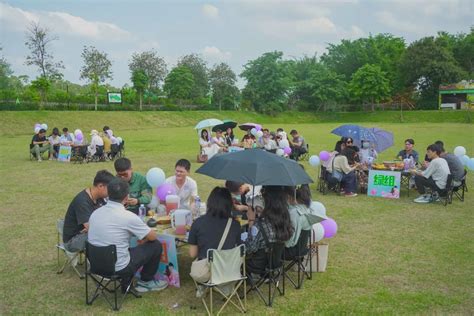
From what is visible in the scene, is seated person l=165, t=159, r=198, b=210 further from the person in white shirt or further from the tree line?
the tree line

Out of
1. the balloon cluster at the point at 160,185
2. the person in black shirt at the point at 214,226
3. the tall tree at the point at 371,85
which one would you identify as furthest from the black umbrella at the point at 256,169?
the tall tree at the point at 371,85

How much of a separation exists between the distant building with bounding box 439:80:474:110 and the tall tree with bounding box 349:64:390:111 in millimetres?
7158

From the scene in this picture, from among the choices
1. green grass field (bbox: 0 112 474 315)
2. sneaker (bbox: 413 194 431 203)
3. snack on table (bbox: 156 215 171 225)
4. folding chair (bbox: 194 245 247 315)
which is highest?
snack on table (bbox: 156 215 171 225)

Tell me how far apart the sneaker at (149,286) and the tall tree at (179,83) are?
2082 inches

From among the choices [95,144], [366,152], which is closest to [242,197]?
[366,152]

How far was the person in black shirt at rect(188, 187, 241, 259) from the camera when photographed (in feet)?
13.1

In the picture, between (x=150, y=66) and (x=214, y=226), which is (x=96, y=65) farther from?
(x=214, y=226)

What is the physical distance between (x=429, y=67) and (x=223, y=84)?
29.0 metres

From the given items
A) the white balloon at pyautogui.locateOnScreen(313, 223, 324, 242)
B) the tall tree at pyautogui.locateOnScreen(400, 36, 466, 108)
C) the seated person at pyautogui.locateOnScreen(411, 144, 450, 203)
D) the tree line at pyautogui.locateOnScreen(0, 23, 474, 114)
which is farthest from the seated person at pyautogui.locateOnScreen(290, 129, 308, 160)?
the tall tree at pyautogui.locateOnScreen(400, 36, 466, 108)

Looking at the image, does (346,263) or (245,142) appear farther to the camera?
(245,142)

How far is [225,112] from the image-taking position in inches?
2125

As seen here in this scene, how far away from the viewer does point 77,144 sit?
49.8 feet

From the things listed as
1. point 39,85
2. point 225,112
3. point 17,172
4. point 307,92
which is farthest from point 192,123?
point 17,172

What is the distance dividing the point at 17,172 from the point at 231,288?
11042 millimetres
